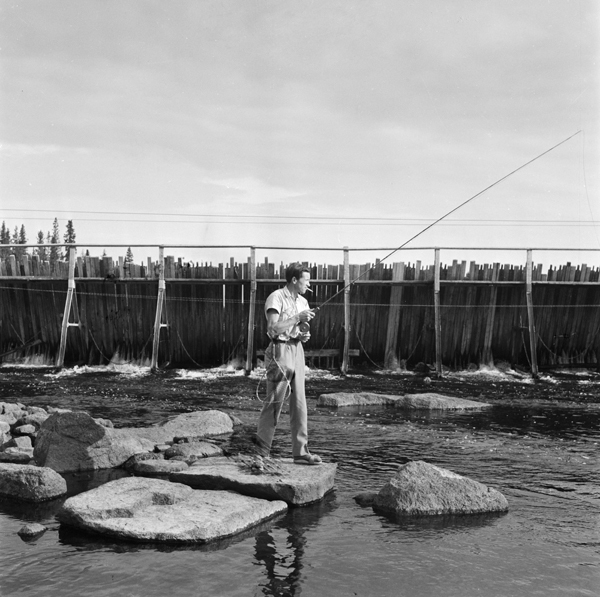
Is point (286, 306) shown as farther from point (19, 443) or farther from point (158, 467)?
point (19, 443)

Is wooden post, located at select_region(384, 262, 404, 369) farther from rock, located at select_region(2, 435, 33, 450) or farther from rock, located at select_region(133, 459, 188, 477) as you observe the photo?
rock, located at select_region(133, 459, 188, 477)

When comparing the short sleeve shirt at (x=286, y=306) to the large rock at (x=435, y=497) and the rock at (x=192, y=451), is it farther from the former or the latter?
the rock at (x=192, y=451)

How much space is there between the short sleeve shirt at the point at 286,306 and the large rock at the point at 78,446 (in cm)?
278

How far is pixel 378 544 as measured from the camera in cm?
584

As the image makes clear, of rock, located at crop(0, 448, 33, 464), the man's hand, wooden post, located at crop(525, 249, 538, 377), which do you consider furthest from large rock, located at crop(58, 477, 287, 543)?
wooden post, located at crop(525, 249, 538, 377)

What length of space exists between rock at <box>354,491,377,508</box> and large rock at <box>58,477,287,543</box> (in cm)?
83

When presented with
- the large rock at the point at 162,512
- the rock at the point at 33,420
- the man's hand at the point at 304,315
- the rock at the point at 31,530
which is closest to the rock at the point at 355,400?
the rock at the point at 33,420

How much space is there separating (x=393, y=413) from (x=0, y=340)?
633 inches

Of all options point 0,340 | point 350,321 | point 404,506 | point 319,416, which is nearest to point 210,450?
point 404,506

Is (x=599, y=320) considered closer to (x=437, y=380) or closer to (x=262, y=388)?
(x=437, y=380)

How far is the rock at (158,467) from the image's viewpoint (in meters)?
7.91

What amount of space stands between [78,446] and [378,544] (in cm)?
418

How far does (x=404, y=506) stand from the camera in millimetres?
6738

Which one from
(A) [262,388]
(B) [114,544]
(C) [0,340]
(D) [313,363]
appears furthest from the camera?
(C) [0,340]
